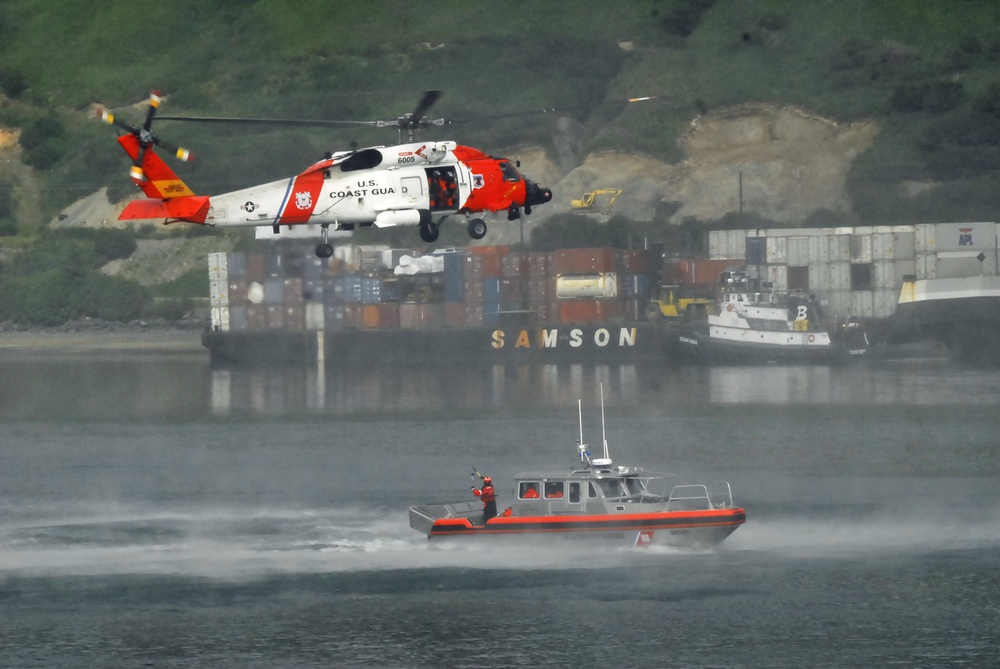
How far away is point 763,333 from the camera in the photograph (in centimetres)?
9275

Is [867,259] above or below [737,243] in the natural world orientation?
below

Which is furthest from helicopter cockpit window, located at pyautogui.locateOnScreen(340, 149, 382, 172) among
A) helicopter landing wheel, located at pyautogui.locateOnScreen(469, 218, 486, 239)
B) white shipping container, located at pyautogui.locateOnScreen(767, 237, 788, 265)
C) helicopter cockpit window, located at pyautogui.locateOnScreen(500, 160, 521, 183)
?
white shipping container, located at pyautogui.locateOnScreen(767, 237, 788, 265)

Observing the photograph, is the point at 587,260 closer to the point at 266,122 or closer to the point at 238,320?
the point at 238,320

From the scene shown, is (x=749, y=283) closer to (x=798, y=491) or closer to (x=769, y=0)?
(x=798, y=491)

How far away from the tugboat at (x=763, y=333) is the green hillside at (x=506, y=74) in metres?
17.0

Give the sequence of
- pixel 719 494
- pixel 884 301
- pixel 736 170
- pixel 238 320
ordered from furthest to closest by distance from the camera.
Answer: pixel 736 170, pixel 238 320, pixel 884 301, pixel 719 494

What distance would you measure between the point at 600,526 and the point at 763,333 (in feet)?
180

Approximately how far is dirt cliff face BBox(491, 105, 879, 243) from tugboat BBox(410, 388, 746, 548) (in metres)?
67.4

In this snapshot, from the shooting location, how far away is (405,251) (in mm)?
98688

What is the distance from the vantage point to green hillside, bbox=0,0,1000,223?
113 m

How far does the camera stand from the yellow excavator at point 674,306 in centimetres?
9750

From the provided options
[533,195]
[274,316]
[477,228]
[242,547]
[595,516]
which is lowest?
[242,547]

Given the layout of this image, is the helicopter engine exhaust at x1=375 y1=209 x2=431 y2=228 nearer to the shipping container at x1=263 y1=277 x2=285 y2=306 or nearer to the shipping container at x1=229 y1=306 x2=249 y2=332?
the shipping container at x1=263 y1=277 x2=285 y2=306

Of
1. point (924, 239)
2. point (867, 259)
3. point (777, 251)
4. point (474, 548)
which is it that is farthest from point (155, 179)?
point (924, 239)
